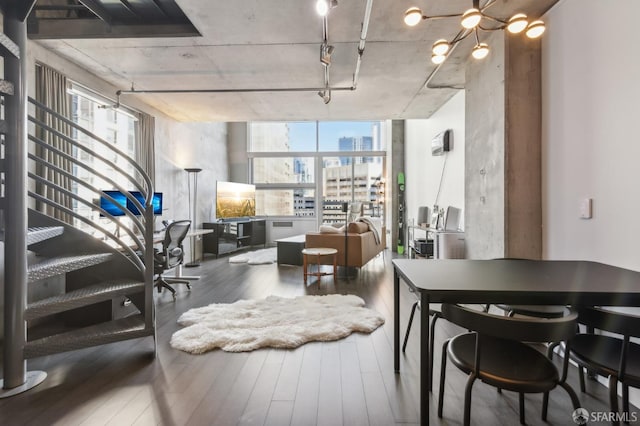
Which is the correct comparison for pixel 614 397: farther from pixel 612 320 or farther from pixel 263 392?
pixel 263 392

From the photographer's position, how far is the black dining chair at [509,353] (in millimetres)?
1202

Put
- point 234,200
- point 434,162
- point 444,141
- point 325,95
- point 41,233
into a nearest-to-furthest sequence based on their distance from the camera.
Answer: point 41,233
point 325,95
point 444,141
point 434,162
point 234,200

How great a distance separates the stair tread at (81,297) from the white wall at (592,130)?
329cm

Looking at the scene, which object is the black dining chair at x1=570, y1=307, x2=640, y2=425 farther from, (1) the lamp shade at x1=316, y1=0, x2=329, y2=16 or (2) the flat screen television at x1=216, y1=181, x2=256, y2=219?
(2) the flat screen television at x1=216, y1=181, x2=256, y2=219

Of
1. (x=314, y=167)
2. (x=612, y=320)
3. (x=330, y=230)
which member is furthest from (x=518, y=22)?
(x=314, y=167)

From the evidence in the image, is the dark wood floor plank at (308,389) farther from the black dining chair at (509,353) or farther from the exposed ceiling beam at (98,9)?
the exposed ceiling beam at (98,9)

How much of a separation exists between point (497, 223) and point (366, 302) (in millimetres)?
1623

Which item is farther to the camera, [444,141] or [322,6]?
[444,141]

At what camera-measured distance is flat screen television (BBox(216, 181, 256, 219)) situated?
7.45 m

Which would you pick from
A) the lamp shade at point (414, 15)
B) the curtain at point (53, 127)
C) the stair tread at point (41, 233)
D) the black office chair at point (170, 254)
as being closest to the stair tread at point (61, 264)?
the stair tread at point (41, 233)

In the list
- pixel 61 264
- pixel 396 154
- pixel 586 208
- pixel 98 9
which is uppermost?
pixel 98 9

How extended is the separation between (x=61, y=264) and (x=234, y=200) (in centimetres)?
574

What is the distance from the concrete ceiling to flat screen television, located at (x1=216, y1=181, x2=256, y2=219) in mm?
2519

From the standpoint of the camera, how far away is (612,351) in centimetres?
149
